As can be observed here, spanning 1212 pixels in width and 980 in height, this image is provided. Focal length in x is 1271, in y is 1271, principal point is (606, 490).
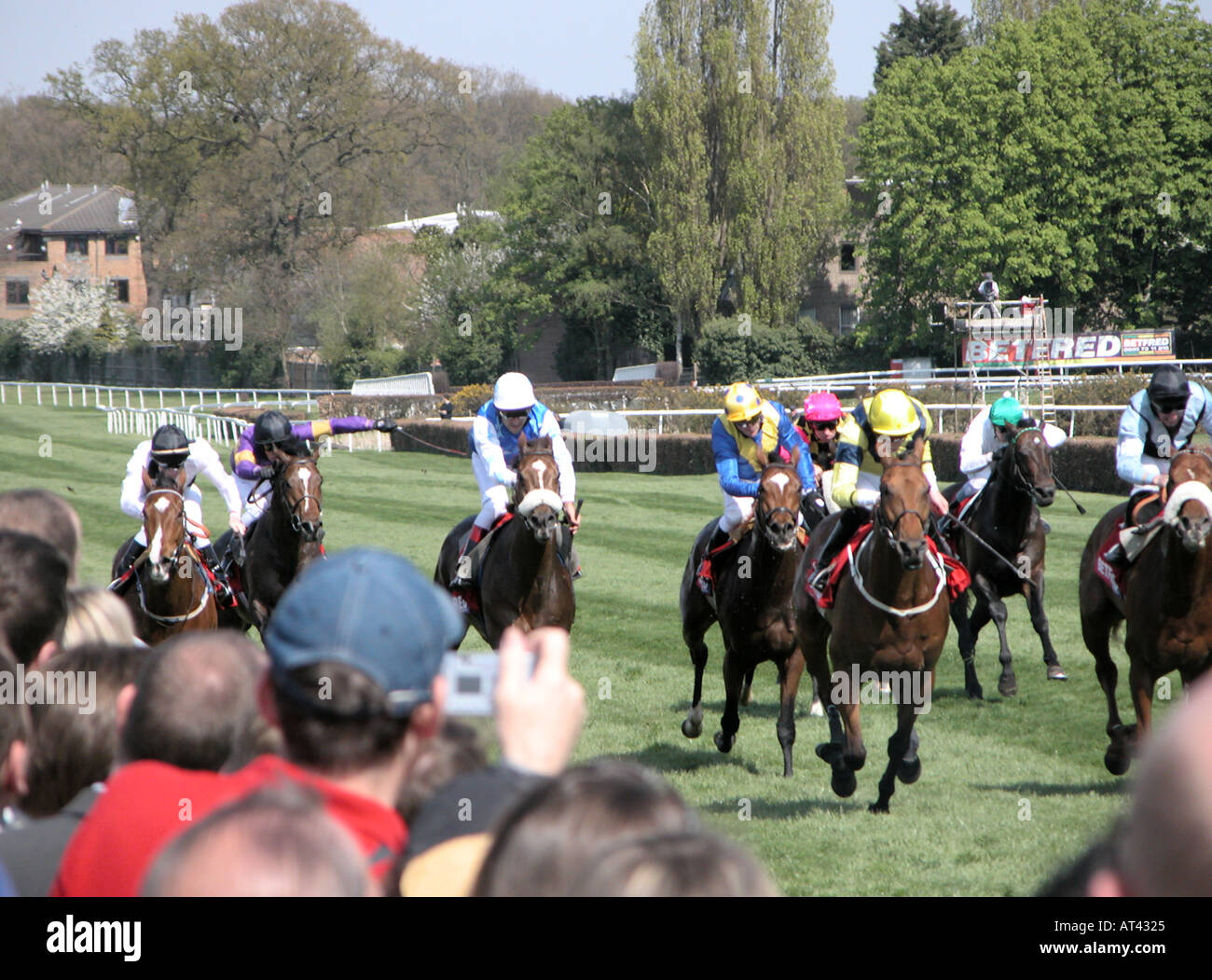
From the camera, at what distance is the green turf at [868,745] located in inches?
230

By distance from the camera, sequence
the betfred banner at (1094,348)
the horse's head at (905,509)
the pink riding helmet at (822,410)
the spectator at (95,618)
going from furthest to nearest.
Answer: the betfred banner at (1094,348)
the pink riding helmet at (822,410)
the horse's head at (905,509)
the spectator at (95,618)

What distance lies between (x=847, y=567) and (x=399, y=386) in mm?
34424

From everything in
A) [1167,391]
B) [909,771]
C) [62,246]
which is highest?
[62,246]

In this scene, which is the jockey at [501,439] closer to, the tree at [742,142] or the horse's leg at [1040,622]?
the horse's leg at [1040,622]

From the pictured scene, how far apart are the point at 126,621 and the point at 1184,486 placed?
4966mm

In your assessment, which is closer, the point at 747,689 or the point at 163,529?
the point at 163,529

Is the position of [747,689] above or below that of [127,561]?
below

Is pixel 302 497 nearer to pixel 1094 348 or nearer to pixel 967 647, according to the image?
pixel 967 647

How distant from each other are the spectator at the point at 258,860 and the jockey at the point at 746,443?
6383 millimetres

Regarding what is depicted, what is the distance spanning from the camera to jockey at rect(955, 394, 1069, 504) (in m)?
10.0

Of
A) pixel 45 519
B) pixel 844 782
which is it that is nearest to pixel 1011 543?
pixel 844 782

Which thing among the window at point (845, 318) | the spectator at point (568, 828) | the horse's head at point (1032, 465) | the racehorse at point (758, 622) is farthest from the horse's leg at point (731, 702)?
the window at point (845, 318)

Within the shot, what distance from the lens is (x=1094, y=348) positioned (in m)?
32.8

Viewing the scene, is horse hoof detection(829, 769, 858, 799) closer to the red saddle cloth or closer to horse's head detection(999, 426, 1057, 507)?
the red saddle cloth
